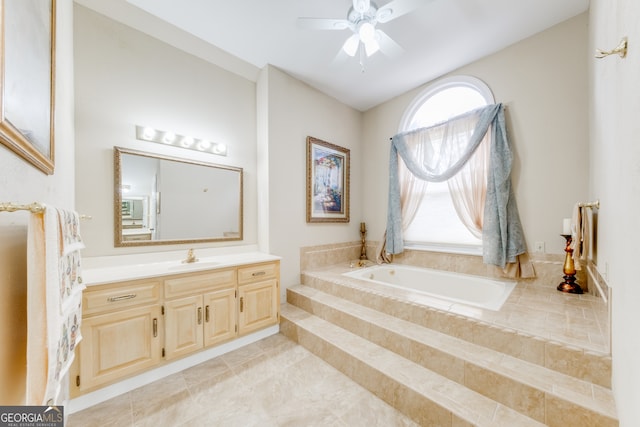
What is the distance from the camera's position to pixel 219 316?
84.4 inches

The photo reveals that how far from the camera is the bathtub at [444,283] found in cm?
237

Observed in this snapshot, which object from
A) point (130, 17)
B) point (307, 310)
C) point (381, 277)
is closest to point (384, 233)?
point (381, 277)

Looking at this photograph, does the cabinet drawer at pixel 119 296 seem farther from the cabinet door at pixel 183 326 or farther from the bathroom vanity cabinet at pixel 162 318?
the cabinet door at pixel 183 326

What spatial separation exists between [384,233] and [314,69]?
246 centimetres

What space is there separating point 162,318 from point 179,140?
1665mm

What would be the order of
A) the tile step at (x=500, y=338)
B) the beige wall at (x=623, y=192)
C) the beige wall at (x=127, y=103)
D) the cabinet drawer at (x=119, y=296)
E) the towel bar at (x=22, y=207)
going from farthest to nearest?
the beige wall at (x=127, y=103), the cabinet drawer at (x=119, y=296), the tile step at (x=500, y=338), the beige wall at (x=623, y=192), the towel bar at (x=22, y=207)

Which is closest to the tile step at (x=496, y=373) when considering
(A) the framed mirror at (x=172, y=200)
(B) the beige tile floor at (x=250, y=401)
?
(B) the beige tile floor at (x=250, y=401)

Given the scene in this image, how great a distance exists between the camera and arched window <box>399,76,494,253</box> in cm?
288

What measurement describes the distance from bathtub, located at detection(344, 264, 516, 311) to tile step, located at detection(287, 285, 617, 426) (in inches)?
18.4

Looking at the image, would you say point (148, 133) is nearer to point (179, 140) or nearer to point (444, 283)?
point (179, 140)

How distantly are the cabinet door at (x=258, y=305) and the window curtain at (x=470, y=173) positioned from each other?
1.81 meters

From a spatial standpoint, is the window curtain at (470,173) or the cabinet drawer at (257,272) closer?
the cabinet drawer at (257,272)

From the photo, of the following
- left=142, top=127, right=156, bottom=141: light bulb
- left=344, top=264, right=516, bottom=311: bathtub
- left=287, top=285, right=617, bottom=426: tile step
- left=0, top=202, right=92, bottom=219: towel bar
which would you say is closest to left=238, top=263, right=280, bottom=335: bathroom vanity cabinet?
left=287, top=285, right=617, bottom=426: tile step

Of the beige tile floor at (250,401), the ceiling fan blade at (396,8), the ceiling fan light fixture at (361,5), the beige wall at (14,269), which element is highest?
the ceiling fan light fixture at (361,5)
